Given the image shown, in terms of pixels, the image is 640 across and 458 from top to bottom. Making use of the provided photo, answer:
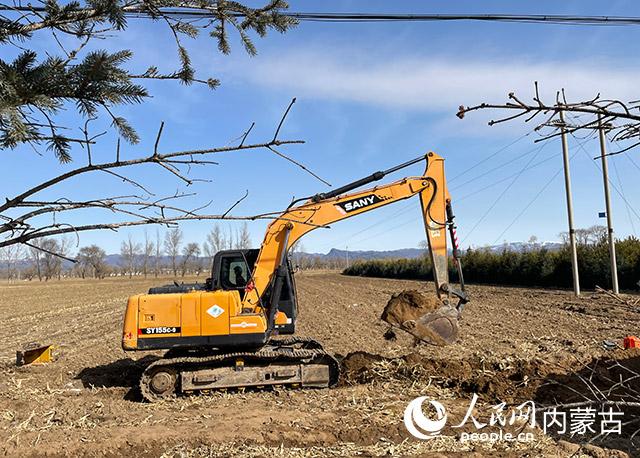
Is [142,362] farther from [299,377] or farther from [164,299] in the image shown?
[299,377]

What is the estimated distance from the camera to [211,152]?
6.40 feet

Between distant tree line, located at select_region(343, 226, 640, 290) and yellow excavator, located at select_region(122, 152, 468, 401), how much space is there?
15.3 meters

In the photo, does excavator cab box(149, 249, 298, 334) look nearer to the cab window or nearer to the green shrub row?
the cab window

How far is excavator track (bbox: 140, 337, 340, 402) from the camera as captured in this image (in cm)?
867

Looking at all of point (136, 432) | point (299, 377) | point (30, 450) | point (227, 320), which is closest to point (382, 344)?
point (299, 377)

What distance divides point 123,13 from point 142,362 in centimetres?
1061

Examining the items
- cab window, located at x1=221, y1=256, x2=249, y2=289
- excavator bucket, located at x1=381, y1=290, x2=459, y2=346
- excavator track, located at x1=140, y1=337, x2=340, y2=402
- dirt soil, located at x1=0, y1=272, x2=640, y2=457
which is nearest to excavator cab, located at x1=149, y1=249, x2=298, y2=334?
cab window, located at x1=221, y1=256, x2=249, y2=289

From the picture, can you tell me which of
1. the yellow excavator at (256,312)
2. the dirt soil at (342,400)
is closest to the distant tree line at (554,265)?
the dirt soil at (342,400)

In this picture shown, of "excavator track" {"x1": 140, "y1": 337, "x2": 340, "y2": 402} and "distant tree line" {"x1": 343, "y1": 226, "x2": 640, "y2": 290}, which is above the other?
"distant tree line" {"x1": 343, "y1": 226, "x2": 640, "y2": 290}

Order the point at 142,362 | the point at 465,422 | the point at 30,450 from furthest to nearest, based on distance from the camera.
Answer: the point at 142,362 → the point at 465,422 → the point at 30,450

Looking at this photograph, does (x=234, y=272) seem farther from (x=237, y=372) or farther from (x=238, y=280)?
(x=237, y=372)

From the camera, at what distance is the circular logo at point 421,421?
6578 mm

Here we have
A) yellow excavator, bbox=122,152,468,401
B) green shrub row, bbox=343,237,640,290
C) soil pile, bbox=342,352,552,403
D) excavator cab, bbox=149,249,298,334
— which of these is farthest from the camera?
green shrub row, bbox=343,237,640,290

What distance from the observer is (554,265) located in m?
34.3
